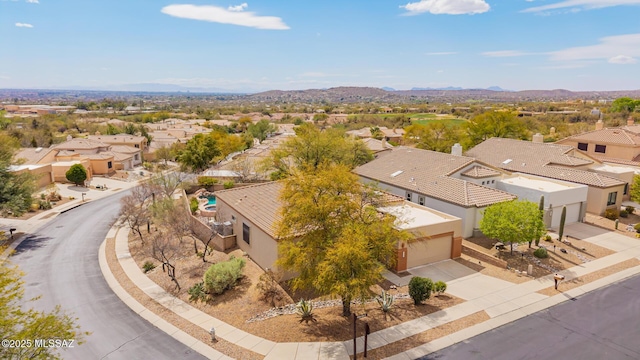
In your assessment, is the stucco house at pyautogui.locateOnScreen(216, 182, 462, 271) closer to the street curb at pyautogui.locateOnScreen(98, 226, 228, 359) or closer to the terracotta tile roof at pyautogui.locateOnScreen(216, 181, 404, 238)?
the terracotta tile roof at pyautogui.locateOnScreen(216, 181, 404, 238)

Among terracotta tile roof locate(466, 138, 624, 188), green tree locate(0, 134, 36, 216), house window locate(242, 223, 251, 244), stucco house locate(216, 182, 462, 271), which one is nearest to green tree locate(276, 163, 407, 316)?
stucco house locate(216, 182, 462, 271)

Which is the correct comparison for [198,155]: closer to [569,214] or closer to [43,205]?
[43,205]

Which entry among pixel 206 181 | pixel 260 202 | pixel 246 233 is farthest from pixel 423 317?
pixel 206 181

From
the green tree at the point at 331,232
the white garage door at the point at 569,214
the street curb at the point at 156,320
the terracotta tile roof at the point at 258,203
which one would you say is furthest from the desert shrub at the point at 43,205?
the white garage door at the point at 569,214

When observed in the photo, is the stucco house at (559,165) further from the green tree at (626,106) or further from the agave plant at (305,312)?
the green tree at (626,106)

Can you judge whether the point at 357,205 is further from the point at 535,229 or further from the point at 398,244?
the point at 535,229

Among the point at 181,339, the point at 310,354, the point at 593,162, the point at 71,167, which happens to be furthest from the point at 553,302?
the point at 71,167
